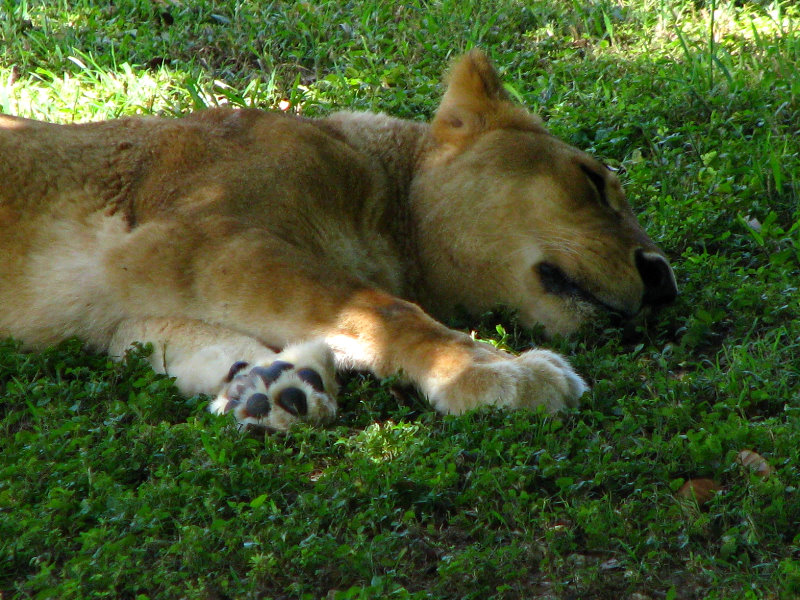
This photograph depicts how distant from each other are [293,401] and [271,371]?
0.19m

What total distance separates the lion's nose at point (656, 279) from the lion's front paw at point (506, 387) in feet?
3.10

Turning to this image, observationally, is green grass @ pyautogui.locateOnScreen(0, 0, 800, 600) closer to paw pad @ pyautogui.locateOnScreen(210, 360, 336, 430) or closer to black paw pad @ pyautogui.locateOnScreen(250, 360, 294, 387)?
paw pad @ pyautogui.locateOnScreen(210, 360, 336, 430)

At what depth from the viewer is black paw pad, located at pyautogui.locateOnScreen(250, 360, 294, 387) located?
3.46m

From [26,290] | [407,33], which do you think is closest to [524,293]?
Result: [26,290]

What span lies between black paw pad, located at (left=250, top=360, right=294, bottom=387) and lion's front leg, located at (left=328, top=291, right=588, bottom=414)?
24 cm

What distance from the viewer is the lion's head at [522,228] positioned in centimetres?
428

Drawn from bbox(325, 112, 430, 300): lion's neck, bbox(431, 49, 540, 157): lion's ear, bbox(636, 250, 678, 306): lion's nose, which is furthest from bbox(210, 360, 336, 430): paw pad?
bbox(431, 49, 540, 157): lion's ear

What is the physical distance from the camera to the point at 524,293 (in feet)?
14.3

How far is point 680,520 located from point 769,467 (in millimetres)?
402

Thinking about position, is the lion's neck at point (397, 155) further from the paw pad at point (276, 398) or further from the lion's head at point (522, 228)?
the paw pad at point (276, 398)

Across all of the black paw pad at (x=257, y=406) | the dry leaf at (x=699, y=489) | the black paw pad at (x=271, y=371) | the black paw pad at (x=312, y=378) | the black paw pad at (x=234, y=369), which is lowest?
the black paw pad at (x=234, y=369)

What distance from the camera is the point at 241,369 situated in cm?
369

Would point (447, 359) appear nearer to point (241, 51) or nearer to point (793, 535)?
Result: point (793, 535)

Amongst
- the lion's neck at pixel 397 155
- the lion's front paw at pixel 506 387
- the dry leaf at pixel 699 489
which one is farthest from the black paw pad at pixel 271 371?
the dry leaf at pixel 699 489
